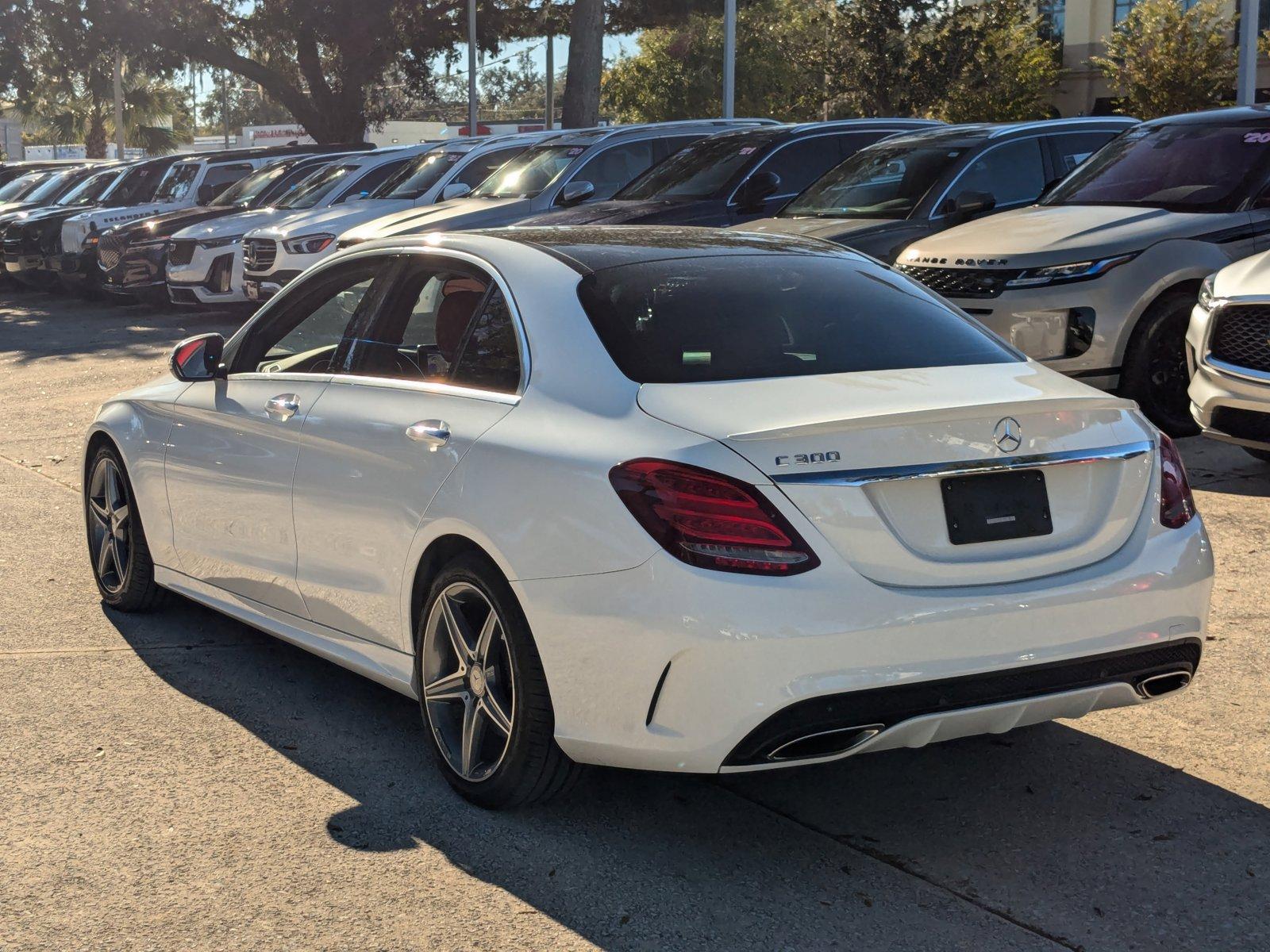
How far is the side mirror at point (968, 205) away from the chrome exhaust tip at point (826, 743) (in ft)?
25.9

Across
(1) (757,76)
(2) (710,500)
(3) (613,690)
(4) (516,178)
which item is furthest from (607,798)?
(1) (757,76)

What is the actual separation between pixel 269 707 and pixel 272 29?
3543cm

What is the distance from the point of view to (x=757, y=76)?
57.0 meters

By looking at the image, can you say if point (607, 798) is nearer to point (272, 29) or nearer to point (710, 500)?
point (710, 500)

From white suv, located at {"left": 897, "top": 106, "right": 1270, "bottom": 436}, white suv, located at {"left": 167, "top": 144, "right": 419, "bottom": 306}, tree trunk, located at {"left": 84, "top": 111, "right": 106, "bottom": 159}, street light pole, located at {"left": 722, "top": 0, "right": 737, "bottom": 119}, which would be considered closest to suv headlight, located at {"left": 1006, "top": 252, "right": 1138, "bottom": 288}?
white suv, located at {"left": 897, "top": 106, "right": 1270, "bottom": 436}

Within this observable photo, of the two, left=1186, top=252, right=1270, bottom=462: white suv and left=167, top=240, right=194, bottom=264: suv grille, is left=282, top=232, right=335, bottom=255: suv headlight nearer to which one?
left=167, top=240, right=194, bottom=264: suv grille

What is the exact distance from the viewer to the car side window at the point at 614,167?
1625 cm

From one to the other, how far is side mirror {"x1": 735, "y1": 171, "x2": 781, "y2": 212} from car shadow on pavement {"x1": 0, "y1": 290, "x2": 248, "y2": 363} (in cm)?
605

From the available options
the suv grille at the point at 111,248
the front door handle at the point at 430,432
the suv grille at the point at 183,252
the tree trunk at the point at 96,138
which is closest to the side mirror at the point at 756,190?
the suv grille at the point at 183,252

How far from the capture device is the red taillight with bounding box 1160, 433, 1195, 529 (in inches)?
161

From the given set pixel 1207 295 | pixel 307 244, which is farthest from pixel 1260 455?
pixel 307 244

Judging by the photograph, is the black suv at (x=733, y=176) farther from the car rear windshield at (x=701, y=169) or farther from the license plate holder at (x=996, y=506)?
the license plate holder at (x=996, y=506)

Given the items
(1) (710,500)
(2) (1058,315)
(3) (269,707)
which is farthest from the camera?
(2) (1058,315)

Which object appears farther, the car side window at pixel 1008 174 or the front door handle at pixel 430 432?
the car side window at pixel 1008 174
